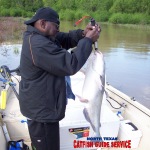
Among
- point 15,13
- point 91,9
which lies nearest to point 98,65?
point 15,13

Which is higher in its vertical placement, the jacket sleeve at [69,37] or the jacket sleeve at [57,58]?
the jacket sleeve at [69,37]

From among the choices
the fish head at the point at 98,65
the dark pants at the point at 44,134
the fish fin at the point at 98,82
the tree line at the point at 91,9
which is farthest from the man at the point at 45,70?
the tree line at the point at 91,9

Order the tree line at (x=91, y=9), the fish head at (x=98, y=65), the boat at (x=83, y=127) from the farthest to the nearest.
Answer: the tree line at (x=91, y=9)
the boat at (x=83, y=127)
the fish head at (x=98, y=65)

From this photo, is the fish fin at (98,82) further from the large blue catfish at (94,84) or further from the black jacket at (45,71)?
the black jacket at (45,71)

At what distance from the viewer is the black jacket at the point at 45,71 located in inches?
58.6

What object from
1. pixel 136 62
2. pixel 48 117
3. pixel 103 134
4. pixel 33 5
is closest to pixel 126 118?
pixel 103 134

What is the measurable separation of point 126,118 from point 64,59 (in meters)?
2.53

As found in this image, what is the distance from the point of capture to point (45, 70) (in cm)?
164

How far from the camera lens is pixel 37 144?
1.94m

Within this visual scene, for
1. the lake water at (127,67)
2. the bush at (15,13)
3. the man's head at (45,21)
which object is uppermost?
the bush at (15,13)

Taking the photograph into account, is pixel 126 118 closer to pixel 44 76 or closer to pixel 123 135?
pixel 123 135

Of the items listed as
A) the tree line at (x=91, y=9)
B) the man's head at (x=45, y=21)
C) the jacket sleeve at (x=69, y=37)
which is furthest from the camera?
the tree line at (x=91, y=9)

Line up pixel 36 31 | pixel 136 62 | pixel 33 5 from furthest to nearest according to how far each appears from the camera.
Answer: pixel 33 5
pixel 136 62
pixel 36 31

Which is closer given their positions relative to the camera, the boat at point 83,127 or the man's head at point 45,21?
the man's head at point 45,21
